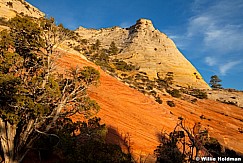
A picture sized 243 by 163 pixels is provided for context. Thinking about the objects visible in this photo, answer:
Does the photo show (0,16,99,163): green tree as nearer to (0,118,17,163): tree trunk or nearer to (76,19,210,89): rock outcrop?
(0,118,17,163): tree trunk

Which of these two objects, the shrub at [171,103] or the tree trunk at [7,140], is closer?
the tree trunk at [7,140]

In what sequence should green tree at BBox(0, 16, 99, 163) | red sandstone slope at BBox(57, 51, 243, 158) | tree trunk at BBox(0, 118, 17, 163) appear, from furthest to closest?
red sandstone slope at BBox(57, 51, 243, 158) → tree trunk at BBox(0, 118, 17, 163) → green tree at BBox(0, 16, 99, 163)

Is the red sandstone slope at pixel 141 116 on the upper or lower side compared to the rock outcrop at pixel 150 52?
lower

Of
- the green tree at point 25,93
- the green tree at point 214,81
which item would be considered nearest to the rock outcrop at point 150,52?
the green tree at point 214,81

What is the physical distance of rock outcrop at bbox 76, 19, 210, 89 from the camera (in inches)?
2928

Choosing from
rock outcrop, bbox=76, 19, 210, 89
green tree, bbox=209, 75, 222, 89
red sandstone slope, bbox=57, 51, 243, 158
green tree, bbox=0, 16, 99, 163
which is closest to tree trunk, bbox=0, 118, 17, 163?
green tree, bbox=0, 16, 99, 163

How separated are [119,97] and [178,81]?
45349mm

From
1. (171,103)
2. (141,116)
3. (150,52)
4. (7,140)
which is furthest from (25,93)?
(150,52)

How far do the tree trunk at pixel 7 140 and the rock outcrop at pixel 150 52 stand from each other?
186 ft

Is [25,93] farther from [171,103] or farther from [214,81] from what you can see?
[214,81]

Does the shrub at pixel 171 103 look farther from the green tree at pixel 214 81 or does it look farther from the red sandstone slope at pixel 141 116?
the green tree at pixel 214 81

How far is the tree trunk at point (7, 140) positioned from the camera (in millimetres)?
12195

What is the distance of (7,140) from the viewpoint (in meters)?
12.5

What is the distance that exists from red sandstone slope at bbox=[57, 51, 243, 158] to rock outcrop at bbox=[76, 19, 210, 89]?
26.6 metres
